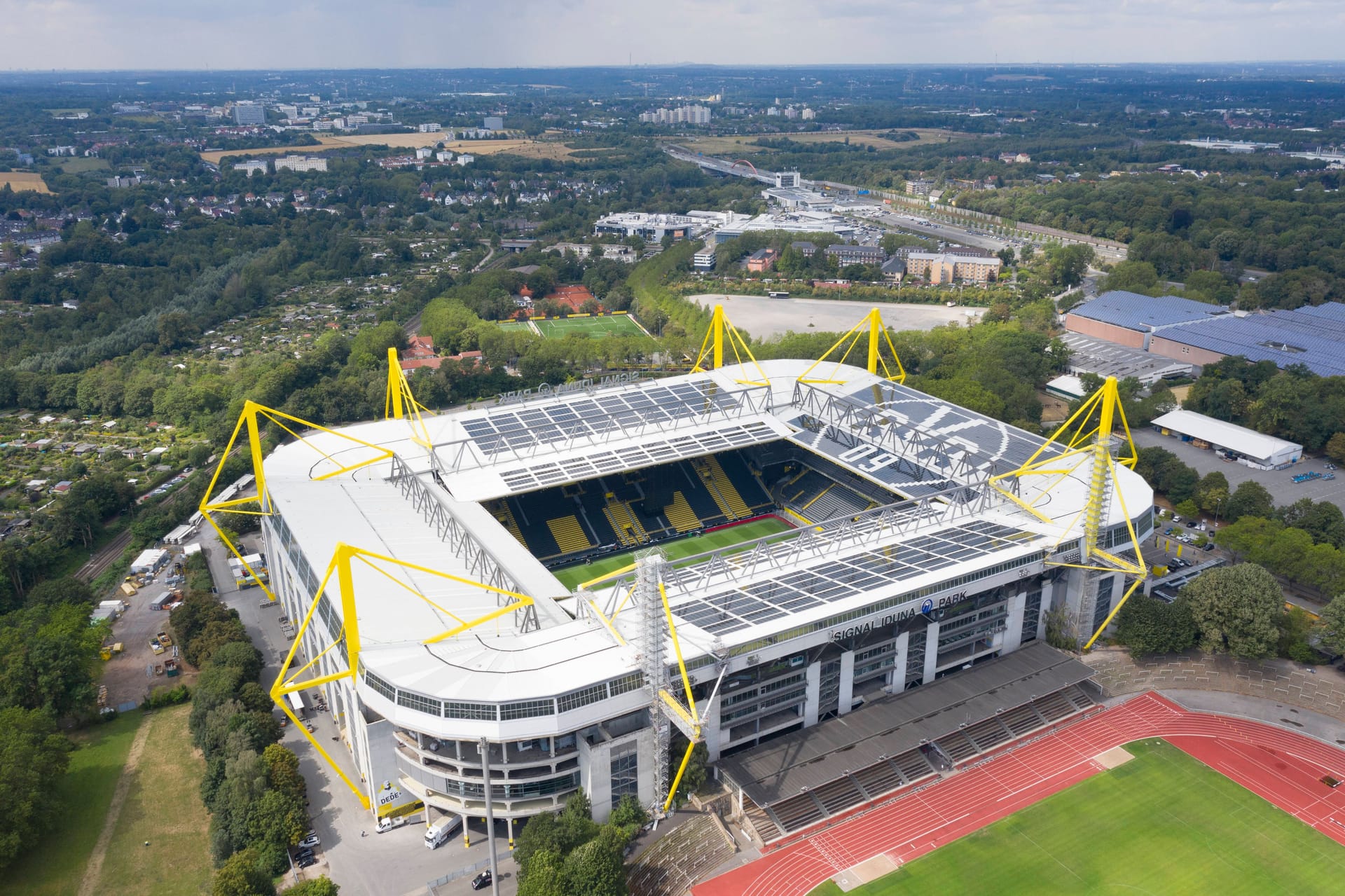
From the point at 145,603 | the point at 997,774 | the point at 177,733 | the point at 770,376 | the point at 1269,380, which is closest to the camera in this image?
the point at 997,774

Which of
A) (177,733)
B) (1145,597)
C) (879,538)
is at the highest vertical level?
(879,538)

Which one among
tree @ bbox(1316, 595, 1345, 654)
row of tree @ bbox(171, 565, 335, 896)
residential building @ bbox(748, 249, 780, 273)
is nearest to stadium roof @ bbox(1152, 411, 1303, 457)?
tree @ bbox(1316, 595, 1345, 654)

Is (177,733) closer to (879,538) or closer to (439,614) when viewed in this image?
(439,614)

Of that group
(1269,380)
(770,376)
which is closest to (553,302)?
(770,376)

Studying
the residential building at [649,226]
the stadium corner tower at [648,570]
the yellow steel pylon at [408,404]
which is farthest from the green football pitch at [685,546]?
the residential building at [649,226]

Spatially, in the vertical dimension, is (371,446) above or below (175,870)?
above

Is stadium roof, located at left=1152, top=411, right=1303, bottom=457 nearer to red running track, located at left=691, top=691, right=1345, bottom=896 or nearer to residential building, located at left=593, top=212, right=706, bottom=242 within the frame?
red running track, located at left=691, top=691, right=1345, bottom=896
